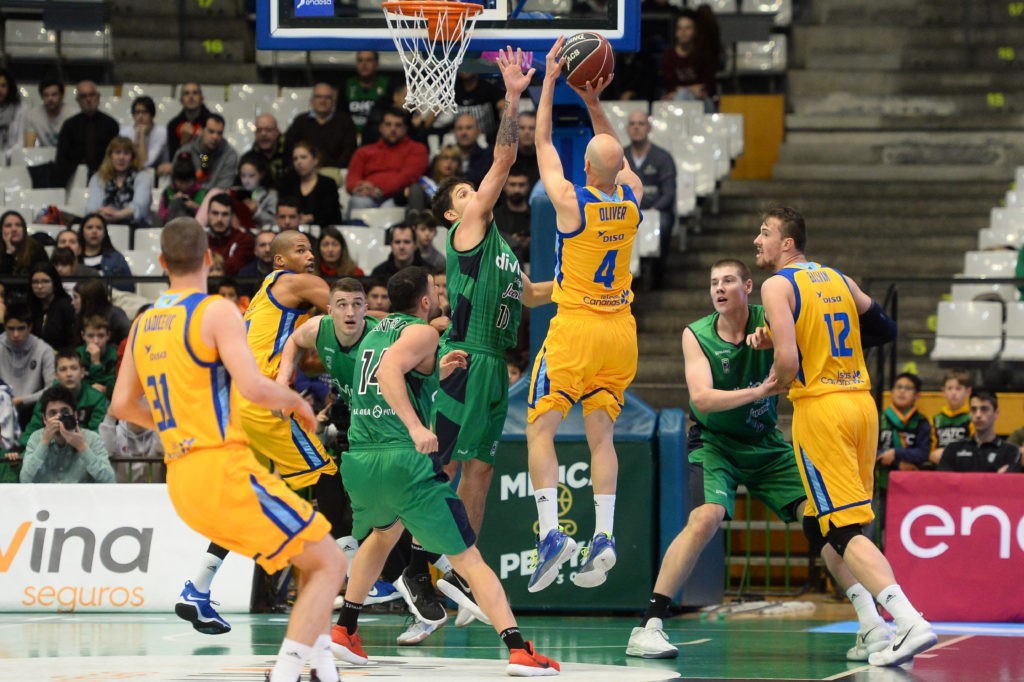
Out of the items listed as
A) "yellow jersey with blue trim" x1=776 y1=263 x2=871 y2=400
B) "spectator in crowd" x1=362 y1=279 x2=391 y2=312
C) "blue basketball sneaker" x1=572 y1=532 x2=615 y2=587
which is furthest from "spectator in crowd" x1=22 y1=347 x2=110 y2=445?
"yellow jersey with blue trim" x1=776 y1=263 x2=871 y2=400

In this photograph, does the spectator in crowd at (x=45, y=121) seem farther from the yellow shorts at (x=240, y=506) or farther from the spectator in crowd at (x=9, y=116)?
the yellow shorts at (x=240, y=506)

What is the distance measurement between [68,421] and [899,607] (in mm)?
6833

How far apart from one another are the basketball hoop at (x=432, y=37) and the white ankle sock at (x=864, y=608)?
12.8 feet

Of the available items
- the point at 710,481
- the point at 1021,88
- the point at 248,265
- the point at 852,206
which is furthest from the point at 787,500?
the point at 1021,88

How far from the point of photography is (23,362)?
14094 millimetres

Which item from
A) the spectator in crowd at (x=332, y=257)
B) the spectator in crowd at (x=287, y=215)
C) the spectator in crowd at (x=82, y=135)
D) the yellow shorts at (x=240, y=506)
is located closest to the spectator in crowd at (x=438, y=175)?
the spectator in crowd at (x=287, y=215)

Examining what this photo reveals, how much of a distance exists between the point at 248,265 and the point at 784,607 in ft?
20.5

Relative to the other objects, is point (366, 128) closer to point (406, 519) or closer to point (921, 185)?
point (921, 185)

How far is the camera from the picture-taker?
12.3m

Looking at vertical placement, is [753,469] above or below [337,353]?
below

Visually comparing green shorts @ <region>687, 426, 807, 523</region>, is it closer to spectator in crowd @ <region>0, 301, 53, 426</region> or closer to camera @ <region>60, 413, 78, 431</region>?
camera @ <region>60, 413, 78, 431</region>

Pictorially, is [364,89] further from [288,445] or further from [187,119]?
[288,445]

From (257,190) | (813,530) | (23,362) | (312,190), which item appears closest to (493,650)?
(813,530)

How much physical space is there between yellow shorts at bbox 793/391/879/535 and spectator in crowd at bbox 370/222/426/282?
19.7ft
